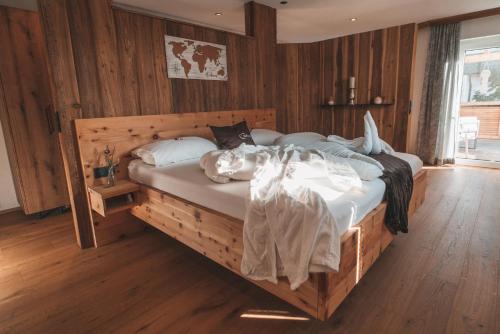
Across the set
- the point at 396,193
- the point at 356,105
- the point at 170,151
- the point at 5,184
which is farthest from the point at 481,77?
the point at 5,184

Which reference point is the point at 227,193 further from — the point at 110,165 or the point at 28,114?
the point at 28,114

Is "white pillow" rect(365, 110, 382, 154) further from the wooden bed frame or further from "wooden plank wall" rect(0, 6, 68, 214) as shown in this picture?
"wooden plank wall" rect(0, 6, 68, 214)

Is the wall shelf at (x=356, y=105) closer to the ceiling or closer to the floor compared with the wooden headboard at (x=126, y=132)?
closer to the ceiling

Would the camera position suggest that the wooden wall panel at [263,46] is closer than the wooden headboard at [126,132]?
No

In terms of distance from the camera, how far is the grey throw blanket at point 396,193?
71.1 inches

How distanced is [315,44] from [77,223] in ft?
13.2

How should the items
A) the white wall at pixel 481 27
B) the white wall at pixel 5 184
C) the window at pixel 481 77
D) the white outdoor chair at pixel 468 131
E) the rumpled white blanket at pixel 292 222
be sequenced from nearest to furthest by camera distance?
the rumpled white blanket at pixel 292 222 → the white wall at pixel 5 184 → the white wall at pixel 481 27 → the window at pixel 481 77 → the white outdoor chair at pixel 468 131

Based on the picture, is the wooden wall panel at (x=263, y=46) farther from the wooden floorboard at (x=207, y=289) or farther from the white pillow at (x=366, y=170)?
the wooden floorboard at (x=207, y=289)

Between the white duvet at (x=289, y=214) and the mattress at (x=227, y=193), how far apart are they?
0.08m

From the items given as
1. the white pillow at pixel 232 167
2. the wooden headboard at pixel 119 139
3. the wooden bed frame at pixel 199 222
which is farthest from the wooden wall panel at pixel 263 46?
the white pillow at pixel 232 167

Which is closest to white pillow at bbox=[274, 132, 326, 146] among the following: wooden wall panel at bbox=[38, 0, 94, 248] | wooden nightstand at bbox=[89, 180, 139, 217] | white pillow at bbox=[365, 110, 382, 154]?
white pillow at bbox=[365, 110, 382, 154]

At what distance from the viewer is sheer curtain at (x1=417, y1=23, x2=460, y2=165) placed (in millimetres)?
4500

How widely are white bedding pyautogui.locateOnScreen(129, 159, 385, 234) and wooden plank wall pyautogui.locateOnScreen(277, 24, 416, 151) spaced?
2546mm

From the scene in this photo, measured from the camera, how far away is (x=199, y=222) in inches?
70.6
